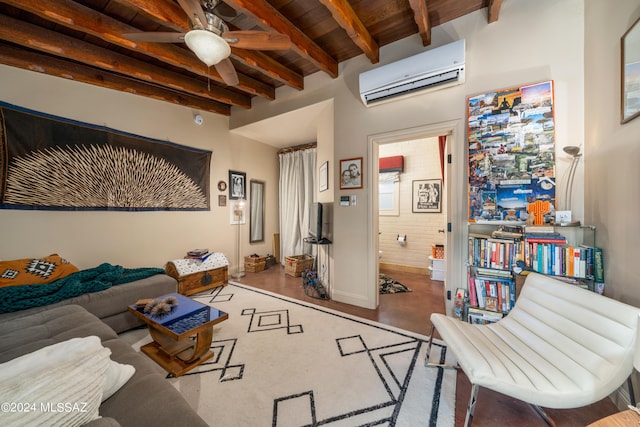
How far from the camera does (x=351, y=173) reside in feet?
9.69

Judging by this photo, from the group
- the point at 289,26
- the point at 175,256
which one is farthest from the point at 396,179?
the point at 175,256

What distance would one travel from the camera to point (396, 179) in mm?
4570

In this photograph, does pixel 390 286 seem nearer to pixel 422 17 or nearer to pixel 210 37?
pixel 422 17

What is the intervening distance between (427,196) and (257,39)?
3686 mm

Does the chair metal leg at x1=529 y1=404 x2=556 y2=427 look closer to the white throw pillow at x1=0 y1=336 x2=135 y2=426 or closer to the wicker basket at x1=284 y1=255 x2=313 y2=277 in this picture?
the white throw pillow at x1=0 y1=336 x2=135 y2=426

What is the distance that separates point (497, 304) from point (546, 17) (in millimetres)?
2489

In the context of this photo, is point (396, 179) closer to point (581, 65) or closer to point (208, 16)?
point (581, 65)

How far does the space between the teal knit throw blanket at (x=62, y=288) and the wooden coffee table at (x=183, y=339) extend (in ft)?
2.12

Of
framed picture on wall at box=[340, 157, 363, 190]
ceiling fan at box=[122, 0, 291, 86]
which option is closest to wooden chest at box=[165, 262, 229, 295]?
framed picture on wall at box=[340, 157, 363, 190]

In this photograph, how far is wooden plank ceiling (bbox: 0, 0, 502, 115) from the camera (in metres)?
1.96

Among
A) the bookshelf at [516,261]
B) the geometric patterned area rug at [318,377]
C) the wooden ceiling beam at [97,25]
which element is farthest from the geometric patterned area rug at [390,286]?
the wooden ceiling beam at [97,25]

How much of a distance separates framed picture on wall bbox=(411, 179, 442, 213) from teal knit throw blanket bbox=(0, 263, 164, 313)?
436 centimetres

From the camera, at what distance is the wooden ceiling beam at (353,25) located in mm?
1918

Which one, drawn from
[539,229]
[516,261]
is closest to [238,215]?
[516,261]
